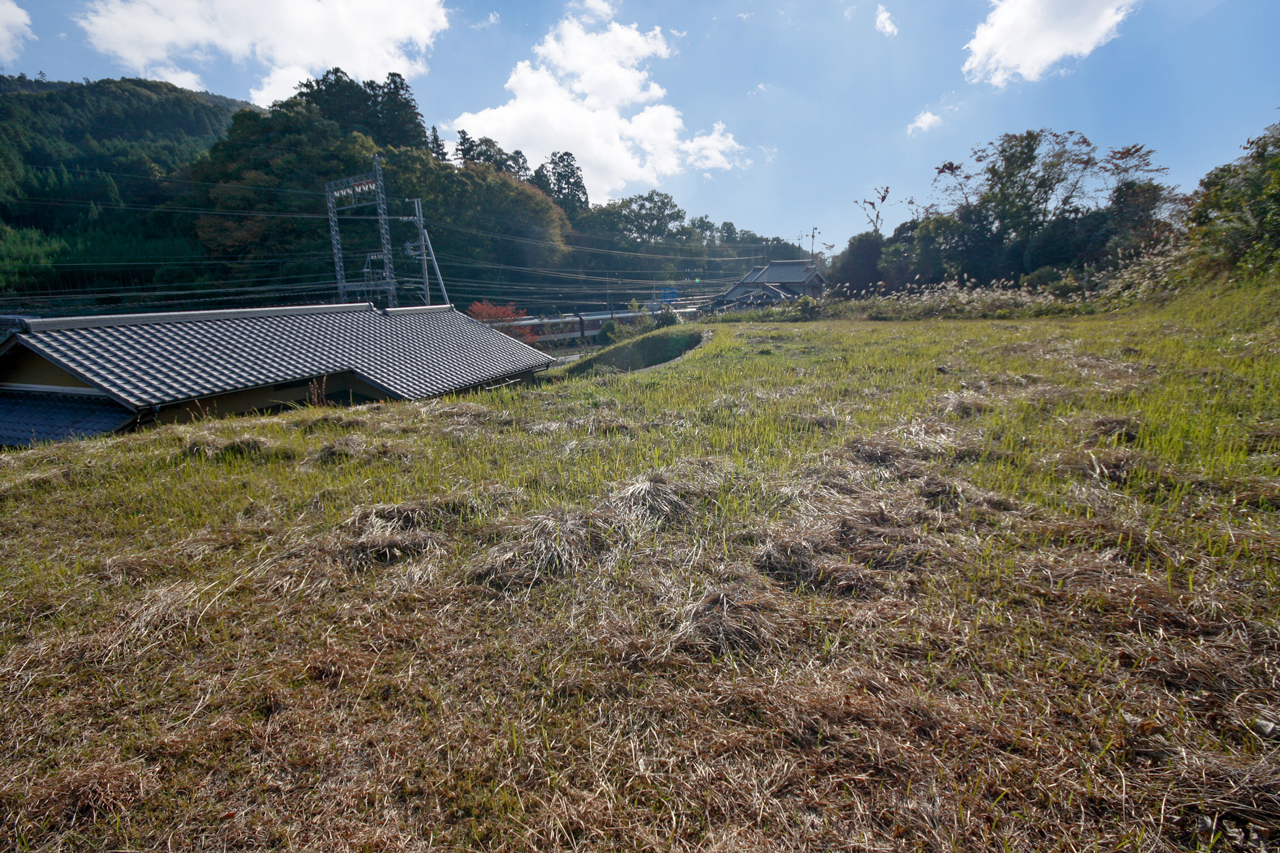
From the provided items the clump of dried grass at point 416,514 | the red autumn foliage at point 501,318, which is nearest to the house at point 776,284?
the red autumn foliage at point 501,318

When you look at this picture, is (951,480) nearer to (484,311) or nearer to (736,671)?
(736,671)

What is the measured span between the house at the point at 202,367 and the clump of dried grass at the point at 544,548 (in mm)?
6423

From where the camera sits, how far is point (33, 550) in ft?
8.92

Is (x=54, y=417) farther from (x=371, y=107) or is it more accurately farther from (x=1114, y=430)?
(x=371, y=107)

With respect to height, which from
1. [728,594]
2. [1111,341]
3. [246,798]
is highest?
[1111,341]

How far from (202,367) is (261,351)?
57.1 inches

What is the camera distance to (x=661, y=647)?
6.42ft

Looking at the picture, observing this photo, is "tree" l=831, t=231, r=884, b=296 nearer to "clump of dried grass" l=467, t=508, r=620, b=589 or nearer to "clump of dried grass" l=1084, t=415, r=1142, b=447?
"clump of dried grass" l=1084, t=415, r=1142, b=447

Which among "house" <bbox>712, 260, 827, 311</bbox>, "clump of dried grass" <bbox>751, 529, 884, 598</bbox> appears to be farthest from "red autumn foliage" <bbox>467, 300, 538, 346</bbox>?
"clump of dried grass" <bbox>751, 529, 884, 598</bbox>

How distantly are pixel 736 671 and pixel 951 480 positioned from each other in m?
2.29

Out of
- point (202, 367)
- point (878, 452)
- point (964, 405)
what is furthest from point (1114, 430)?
point (202, 367)

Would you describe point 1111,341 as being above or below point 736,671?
above

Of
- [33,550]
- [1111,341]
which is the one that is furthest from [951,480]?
[1111,341]

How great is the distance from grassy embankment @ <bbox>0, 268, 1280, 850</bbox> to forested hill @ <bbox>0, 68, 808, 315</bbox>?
1117 inches
